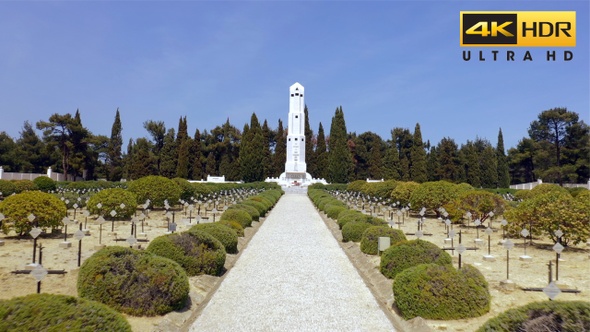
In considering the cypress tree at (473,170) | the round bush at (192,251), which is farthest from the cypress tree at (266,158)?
the round bush at (192,251)

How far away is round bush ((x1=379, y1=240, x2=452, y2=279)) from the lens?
916 centimetres

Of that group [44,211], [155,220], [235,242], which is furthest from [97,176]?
[235,242]

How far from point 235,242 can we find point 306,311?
5.99 m

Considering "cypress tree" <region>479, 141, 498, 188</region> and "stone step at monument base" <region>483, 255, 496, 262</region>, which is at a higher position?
"cypress tree" <region>479, 141, 498, 188</region>

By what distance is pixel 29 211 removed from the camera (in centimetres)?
1502

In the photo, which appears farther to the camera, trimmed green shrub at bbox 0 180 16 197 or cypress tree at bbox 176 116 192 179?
cypress tree at bbox 176 116 192 179

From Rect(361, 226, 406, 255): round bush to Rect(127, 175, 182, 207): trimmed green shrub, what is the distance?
1645 cm

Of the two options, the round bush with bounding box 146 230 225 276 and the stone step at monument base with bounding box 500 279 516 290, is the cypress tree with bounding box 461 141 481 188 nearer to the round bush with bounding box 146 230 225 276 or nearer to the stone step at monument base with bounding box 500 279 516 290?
the stone step at monument base with bounding box 500 279 516 290

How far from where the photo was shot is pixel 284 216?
25781 millimetres

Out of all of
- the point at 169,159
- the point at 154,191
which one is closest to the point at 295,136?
the point at 169,159

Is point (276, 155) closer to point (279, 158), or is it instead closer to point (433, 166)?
point (279, 158)

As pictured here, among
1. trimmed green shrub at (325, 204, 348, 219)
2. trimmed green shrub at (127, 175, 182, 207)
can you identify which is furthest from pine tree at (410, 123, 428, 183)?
trimmed green shrub at (127, 175, 182, 207)

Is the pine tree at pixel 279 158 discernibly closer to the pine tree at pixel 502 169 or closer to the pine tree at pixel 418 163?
the pine tree at pixel 418 163

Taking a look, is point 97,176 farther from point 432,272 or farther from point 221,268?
point 432,272
